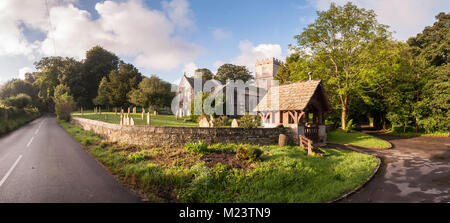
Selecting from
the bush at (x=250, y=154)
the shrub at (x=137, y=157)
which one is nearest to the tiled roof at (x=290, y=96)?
the bush at (x=250, y=154)

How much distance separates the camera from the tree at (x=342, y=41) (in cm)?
2309

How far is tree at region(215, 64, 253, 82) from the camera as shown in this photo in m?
69.0

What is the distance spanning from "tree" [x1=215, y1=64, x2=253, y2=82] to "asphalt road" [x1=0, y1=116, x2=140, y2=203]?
191ft

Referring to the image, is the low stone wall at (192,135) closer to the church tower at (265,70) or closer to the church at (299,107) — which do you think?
the church at (299,107)

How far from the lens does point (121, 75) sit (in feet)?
162

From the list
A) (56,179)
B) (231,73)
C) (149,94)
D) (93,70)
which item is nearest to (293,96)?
(56,179)

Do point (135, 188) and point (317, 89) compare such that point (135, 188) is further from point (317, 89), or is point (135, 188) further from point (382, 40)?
point (382, 40)

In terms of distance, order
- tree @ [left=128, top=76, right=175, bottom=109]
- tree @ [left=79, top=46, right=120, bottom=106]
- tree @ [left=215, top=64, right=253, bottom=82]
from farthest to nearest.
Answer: tree @ [left=215, top=64, right=253, bottom=82] → tree @ [left=79, top=46, right=120, bottom=106] → tree @ [left=128, top=76, right=175, bottom=109]

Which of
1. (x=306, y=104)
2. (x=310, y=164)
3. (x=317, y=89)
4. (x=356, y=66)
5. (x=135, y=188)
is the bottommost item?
(x=135, y=188)

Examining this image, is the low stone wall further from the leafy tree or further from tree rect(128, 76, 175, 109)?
the leafy tree

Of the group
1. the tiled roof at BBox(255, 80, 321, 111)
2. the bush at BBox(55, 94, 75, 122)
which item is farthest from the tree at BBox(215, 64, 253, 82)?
the tiled roof at BBox(255, 80, 321, 111)
